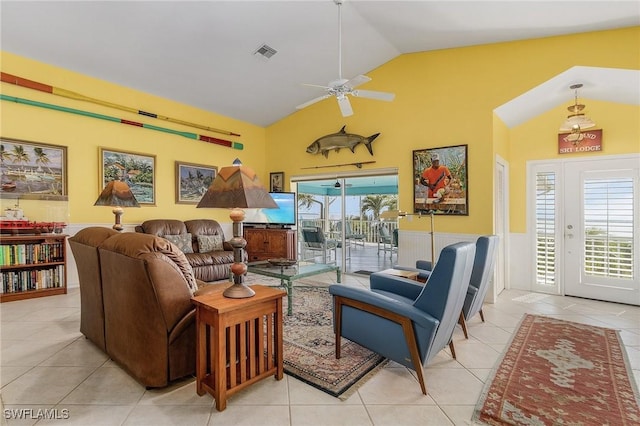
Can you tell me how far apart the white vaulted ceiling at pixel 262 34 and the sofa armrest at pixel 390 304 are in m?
3.15

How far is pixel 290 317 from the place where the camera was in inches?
133

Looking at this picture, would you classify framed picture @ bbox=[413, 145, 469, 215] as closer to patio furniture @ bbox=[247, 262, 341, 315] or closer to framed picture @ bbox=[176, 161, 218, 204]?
patio furniture @ bbox=[247, 262, 341, 315]

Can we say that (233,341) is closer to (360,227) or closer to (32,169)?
(32,169)

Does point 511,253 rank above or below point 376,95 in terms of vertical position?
below

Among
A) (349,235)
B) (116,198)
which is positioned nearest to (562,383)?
(349,235)

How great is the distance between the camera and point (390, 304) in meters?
2.08

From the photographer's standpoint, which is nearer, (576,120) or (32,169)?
(576,120)

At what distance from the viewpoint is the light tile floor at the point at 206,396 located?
5.83ft

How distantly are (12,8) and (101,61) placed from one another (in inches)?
38.8

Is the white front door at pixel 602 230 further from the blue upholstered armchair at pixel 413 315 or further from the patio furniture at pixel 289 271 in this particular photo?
the patio furniture at pixel 289 271

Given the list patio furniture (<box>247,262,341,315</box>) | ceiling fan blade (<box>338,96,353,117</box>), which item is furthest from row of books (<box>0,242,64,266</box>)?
ceiling fan blade (<box>338,96,353,117</box>)

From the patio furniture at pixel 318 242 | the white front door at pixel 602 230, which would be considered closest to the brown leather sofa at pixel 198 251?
the patio furniture at pixel 318 242

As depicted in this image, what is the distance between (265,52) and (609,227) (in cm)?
531

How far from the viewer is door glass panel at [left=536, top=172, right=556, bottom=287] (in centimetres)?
450
